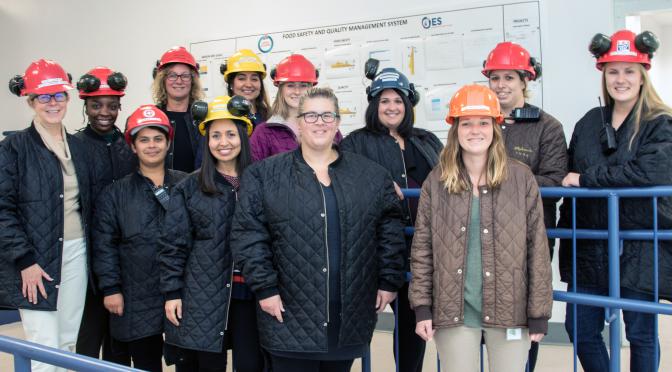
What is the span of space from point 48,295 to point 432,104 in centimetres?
321

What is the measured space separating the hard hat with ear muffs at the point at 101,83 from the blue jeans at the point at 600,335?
2608mm

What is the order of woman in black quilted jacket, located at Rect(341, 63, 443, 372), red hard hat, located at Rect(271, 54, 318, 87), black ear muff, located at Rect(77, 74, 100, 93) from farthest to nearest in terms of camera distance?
red hard hat, located at Rect(271, 54, 318, 87) < black ear muff, located at Rect(77, 74, 100, 93) < woman in black quilted jacket, located at Rect(341, 63, 443, 372)

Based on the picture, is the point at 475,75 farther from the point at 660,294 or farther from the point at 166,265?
the point at 166,265

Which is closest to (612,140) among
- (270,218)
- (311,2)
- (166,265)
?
(270,218)

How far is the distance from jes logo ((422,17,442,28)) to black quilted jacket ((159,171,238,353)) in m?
2.83

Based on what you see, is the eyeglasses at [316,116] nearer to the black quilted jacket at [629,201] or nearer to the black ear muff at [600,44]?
the black quilted jacket at [629,201]

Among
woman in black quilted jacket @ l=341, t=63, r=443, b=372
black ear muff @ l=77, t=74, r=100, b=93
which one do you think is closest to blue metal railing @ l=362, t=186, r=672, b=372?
woman in black quilted jacket @ l=341, t=63, r=443, b=372

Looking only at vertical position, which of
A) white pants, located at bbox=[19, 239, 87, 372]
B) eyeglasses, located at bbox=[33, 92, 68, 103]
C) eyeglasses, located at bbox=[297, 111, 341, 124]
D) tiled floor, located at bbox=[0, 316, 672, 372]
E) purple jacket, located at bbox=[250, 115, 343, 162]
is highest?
eyeglasses, located at bbox=[33, 92, 68, 103]

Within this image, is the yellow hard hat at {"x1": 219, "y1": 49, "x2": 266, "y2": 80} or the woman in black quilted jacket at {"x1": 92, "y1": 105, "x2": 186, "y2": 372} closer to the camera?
the woman in black quilted jacket at {"x1": 92, "y1": 105, "x2": 186, "y2": 372}

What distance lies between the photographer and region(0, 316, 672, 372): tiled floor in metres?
4.25

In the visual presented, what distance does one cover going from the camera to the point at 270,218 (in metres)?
2.40

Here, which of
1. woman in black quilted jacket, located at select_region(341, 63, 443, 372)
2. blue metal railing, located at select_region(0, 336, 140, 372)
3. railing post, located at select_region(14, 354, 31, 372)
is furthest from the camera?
woman in black quilted jacket, located at select_region(341, 63, 443, 372)

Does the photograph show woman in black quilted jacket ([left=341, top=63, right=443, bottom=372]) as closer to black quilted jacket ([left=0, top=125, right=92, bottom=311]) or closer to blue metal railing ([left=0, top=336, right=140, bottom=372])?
black quilted jacket ([left=0, top=125, right=92, bottom=311])

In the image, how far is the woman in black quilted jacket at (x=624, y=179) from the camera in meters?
2.65
